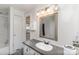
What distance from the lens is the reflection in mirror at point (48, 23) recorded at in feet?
5.67

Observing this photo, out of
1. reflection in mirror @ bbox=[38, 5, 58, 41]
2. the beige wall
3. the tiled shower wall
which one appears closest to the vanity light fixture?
reflection in mirror @ bbox=[38, 5, 58, 41]

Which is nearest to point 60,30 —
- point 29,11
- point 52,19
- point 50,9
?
point 52,19

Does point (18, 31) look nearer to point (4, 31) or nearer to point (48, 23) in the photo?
point (4, 31)

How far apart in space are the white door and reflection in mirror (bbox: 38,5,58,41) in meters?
0.51

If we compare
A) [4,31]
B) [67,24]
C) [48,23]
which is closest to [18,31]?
[4,31]

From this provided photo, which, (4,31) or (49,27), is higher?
(49,27)

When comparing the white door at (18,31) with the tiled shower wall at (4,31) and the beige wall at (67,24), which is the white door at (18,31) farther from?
the beige wall at (67,24)

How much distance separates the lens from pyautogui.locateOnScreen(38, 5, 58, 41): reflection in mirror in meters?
1.73

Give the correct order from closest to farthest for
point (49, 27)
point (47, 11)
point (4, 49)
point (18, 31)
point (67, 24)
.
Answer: point (67, 24), point (49, 27), point (47, 11), point (18, 31), point (4, 49)

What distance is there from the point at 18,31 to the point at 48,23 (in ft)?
2.87

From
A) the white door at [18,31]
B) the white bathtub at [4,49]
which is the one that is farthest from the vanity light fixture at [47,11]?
the white bathtub at [4,49]

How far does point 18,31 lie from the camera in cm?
219

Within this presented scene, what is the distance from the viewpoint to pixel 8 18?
89.8 inches

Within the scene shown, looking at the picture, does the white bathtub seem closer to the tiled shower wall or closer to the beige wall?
the tiled shower wall
